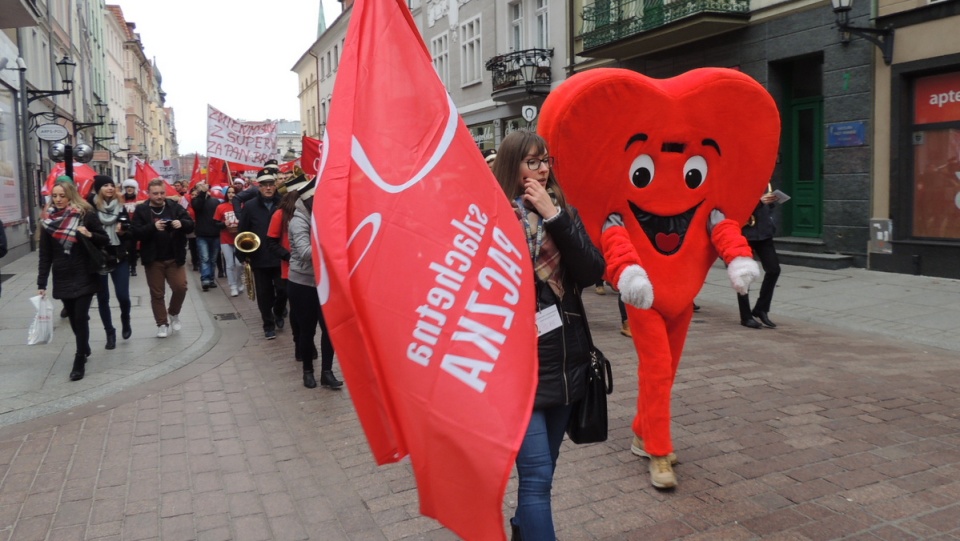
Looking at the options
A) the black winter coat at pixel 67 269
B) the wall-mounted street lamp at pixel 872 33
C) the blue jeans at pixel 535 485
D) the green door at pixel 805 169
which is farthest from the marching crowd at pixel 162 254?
the green door at pixel 805 169

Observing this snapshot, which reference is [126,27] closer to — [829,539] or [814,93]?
[814,93]

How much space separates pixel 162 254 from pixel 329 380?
3639 mm

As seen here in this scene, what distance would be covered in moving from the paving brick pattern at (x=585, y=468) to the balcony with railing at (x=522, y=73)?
1731cm

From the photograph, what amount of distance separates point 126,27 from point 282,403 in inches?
2855

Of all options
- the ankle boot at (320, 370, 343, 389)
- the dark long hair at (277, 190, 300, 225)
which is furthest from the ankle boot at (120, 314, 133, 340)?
the ankle boot at (320, 370, 343, 389)

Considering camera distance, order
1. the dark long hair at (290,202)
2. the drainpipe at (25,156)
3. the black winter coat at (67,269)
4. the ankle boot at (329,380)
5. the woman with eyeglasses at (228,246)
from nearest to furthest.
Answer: the ankle boot at (329,380) < the dark long hair at (290,202) < the black winter coat at (67,269) < the woman with eyeglasses at (228,246) < the drainpipe at (25,156)

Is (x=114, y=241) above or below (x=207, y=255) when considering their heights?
above

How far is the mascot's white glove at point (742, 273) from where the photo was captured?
384cm

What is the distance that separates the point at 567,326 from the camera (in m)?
2.92

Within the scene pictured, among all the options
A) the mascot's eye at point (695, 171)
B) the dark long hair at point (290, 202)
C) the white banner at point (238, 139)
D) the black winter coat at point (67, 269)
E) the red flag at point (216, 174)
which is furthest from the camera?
the red flag at point (216, 174)

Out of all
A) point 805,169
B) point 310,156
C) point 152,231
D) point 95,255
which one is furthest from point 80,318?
point 805,169

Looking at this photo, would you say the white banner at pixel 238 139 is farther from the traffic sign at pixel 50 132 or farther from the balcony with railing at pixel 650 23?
the balcony with railing at pixel 650 23

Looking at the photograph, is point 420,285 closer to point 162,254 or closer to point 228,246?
point 162,254

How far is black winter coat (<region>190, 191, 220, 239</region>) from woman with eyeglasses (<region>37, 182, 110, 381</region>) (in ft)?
20.7
